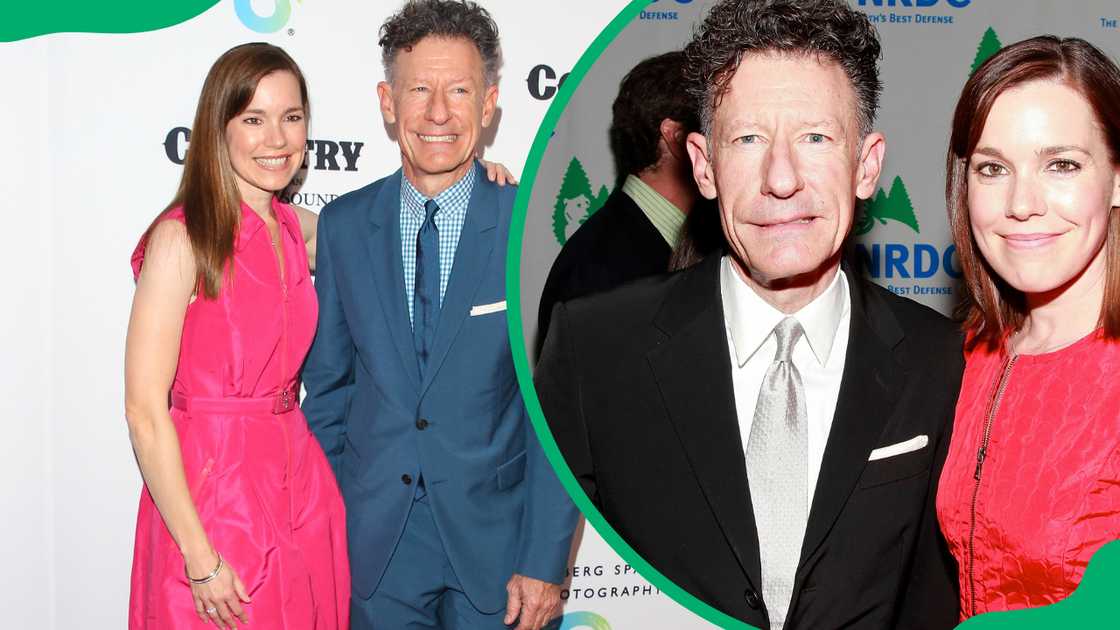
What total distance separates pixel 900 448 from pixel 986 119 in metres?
0.53

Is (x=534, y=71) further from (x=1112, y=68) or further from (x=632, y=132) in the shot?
(x=1112, y=68)

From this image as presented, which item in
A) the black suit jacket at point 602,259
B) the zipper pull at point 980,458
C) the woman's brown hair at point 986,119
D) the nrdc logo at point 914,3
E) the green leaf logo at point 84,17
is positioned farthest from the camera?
the nrdc logo at point 914,3

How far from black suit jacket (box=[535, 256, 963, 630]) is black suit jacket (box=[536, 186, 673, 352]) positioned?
7 cm

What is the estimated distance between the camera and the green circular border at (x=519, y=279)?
1.75 metres

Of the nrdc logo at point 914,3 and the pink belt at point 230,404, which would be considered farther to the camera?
the nrdc logo at point 914,3

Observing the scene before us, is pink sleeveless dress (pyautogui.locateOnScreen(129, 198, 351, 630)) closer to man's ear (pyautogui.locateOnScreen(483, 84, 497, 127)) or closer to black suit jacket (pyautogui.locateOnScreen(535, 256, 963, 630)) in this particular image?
man's ear (pyautogui.locateOnScreen(483, 84, 497, 127))

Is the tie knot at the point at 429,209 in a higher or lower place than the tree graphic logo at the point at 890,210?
lower

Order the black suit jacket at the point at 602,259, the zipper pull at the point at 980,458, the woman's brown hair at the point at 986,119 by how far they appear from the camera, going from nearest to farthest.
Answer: the woman's brown hair at the point at 986,119 < the zipper pull at the point at 980,458 < the black suit jacket at the point at 602,259

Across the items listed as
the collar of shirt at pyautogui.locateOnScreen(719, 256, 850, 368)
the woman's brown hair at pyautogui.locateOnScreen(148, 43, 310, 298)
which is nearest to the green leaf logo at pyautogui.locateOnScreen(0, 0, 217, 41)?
the woman's brown hair at pyautogui.locateOnScreen(148, 43, 310, 298)

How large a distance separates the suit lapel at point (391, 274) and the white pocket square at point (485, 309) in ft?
0.44

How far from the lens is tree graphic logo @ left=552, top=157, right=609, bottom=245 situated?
1.81 meters

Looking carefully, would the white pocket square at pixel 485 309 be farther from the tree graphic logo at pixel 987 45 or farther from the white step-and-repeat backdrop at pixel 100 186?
the tree graphic logo at pixel 987 45

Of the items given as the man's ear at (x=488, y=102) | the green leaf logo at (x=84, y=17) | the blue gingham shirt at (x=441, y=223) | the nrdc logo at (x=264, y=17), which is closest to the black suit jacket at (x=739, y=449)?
the blue gingham shirt at (x=441, y=223)

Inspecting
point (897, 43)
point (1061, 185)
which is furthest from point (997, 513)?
point (897, 43)
